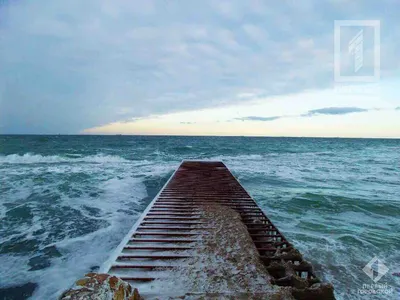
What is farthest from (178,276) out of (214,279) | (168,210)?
(168,210)

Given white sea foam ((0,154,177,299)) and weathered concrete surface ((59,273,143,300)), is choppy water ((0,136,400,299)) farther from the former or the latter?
weathered concrete surface ((59,273,143,300))

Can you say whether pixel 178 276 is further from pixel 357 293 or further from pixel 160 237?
pixel 357 293

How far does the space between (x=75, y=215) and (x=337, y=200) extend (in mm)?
11135

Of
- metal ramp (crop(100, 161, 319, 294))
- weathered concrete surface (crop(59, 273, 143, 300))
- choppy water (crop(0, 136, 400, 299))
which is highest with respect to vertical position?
weathered concrete surface (crop(59, 273, 143, 300))

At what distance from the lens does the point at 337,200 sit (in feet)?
35.5

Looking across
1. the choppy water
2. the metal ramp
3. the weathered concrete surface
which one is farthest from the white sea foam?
the weathered concrete surface

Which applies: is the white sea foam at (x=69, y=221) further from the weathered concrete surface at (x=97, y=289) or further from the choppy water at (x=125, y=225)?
the weathered concrete surface at (x=97, y=289)

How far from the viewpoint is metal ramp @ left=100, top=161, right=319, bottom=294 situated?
343 cm

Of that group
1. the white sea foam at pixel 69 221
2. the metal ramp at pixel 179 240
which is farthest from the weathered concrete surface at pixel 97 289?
the white sea foam at pixel 69 221

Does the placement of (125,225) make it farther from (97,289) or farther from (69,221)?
(97,289)

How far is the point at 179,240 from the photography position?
451 centimetres

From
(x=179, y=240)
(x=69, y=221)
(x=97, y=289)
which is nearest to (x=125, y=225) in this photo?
(x=69, y=221)

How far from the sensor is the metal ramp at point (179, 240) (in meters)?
3.43

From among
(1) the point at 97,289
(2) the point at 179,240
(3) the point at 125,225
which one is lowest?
(3) the point at 125,225
